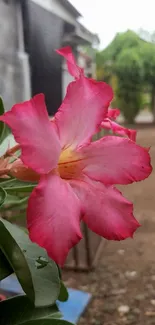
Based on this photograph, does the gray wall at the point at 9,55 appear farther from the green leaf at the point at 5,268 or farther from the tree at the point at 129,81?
the tree at the point at 129,81

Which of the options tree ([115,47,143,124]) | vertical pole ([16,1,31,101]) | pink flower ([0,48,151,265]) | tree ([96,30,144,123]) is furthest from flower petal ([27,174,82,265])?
tree ([115,47,143,124])

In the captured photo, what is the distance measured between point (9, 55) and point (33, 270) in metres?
1.01

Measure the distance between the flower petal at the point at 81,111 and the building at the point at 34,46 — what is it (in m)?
0.90

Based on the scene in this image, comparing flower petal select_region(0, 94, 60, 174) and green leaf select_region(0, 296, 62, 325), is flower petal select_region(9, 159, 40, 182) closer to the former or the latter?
Answer: flower petal select_region(0, 94, 60, 174)

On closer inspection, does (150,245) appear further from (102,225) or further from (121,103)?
(121,103)

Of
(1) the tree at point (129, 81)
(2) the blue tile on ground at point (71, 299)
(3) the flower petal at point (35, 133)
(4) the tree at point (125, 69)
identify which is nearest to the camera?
(3) the flower petal at point (35, 133)

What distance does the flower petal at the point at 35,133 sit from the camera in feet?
0.84

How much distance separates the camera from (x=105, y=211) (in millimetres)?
290

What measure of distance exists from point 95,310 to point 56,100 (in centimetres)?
63

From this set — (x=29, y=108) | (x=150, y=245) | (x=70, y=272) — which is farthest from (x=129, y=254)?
(x=29, y=108)

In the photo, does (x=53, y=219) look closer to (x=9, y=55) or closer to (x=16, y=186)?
(x=16, y=186)

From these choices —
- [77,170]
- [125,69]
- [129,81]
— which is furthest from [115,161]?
[129,81]

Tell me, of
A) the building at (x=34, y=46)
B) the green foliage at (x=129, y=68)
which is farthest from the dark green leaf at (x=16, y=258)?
the green foliage at (x=129, y=68)

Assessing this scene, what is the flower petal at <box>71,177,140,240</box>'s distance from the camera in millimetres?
288
